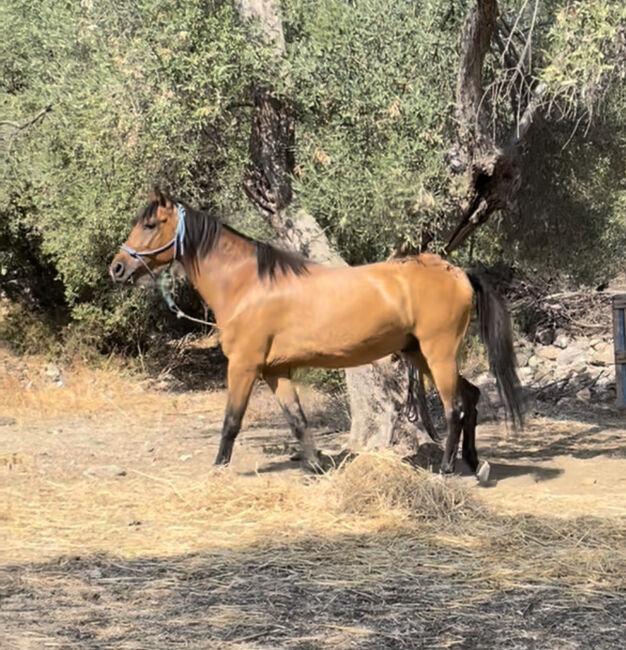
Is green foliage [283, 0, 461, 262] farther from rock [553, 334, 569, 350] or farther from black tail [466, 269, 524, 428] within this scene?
rock [553, 334, 569, 350]

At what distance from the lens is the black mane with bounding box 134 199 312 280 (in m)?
7.10

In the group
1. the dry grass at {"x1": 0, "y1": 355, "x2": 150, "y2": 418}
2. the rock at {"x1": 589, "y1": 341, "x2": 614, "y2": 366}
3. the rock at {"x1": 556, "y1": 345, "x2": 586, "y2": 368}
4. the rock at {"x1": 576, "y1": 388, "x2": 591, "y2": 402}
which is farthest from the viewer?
the rock at {"x1": 556, "y1": 345, "x2": 586, "y2": 368}

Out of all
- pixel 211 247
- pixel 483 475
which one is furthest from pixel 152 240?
pixel 483 475

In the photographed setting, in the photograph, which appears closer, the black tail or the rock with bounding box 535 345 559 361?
the black tail

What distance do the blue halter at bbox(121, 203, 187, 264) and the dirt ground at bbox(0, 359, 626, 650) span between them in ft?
5.53

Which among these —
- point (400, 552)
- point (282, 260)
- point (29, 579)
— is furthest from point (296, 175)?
point (29, 579)

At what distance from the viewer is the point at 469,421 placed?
7340 millimetres

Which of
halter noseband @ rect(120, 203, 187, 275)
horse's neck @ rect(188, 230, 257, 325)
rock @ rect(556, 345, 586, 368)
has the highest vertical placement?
halter noseband @ rect(120, 203, 187, 275)

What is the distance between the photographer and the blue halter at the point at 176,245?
279 inches

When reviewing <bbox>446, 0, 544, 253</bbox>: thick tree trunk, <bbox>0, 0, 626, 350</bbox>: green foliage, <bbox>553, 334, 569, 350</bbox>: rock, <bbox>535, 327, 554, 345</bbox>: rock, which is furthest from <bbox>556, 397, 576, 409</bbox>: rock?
<bbox>446, 0, 544, 253</bbox>: thick tree trunk

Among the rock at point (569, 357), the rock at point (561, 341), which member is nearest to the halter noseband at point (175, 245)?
the rock at point (569, 357)

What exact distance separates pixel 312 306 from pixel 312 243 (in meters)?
1.44

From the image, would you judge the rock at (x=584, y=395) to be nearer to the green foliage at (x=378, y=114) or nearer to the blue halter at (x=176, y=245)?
the green foliage at (x=378, y=114)

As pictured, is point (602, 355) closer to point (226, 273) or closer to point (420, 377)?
point (420, 377)
